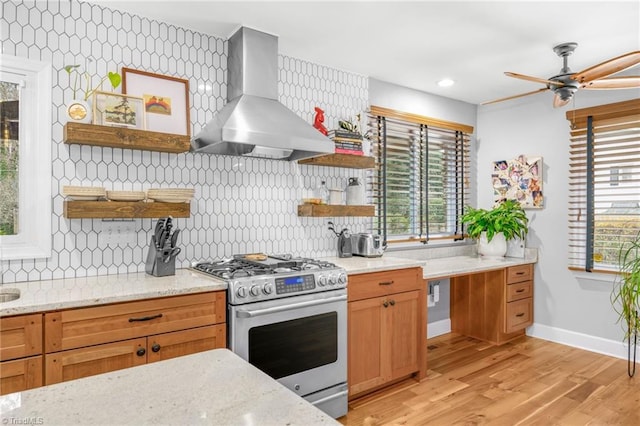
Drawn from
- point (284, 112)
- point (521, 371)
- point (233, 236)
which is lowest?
point (521, 371)

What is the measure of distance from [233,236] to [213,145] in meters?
0.76

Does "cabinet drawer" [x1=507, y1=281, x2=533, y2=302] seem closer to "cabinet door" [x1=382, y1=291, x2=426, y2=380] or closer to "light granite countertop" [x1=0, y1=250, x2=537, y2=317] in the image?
"cabinet door" [x1=382, y1=291, x2=426, y2=380]

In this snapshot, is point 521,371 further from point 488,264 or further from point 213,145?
point 213,145

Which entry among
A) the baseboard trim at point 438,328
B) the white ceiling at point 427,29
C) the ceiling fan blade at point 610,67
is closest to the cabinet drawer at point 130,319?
the white ceiling at point 427,29

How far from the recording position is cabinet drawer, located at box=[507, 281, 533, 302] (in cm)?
399

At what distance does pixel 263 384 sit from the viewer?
3.05 ft

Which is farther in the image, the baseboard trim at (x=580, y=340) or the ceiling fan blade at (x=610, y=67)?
the baseboard trim at (x=580, y=340)

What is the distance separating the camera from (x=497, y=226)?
13.6 feet

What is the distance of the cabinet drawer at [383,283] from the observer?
2789 millimetres

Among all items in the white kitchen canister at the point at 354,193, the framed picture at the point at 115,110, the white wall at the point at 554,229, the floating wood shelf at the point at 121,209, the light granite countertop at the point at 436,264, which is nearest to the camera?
the floating wood shelf at the point at 121,209

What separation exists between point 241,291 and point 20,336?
0.99 m

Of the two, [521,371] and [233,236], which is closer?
[233,236]

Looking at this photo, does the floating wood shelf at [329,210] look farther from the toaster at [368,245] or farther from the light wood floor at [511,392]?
the light wood floor at [511,392]

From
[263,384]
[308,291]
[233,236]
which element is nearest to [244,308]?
[308,291]
